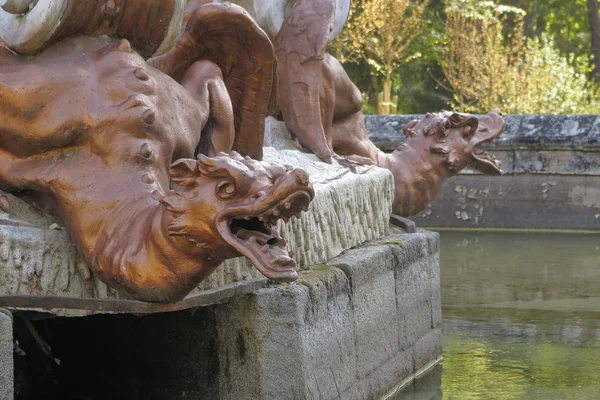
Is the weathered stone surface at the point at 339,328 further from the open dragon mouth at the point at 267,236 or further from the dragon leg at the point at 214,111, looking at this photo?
the open dragon mouth at the point at 267,236

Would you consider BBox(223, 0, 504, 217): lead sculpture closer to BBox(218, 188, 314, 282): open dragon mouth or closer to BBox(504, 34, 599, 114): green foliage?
BBox(218, 188, 314, 282): open dragon mouth

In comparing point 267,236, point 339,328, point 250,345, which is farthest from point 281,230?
point 267,236

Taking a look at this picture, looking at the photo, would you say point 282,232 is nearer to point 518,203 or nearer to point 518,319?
point 518,319

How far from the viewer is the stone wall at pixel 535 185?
11.4 meters

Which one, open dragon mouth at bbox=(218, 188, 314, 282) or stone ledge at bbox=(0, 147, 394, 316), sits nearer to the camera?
open dragon mouth at bbox=(218, 188, 314, 282)

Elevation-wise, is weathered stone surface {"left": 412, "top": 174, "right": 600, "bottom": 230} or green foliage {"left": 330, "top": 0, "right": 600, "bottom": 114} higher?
green foliage {"left": 330, "top": 0, "right": 600, "bottom": 114}

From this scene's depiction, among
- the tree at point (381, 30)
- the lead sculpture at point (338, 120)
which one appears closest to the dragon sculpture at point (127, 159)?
the lead sculpture at point (338, 120)

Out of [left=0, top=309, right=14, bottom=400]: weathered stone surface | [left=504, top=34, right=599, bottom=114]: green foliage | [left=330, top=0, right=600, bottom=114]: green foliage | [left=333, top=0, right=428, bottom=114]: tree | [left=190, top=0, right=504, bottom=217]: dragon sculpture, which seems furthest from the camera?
[left=333, top=0, right=428, bottom=114]: tree

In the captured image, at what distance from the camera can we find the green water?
561 centimetres

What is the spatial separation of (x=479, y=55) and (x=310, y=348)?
1786 cm

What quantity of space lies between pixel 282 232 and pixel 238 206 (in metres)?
1.26

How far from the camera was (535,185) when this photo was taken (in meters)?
11.4

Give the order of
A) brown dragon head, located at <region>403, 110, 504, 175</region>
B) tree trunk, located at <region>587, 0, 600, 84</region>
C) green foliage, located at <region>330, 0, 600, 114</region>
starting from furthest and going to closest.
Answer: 1. tree trunk, located at <region>587, 0, 600, 84</region>
2. green foliage, located at <region>330, 0, 600, 114</region>
3. brown dragon head, located at <region>403, 110, 504, 175</region>

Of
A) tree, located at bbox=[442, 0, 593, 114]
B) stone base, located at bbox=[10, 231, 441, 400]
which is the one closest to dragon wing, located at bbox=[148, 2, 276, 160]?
stone base, located at bbox=[10, 231, 441, 400]
